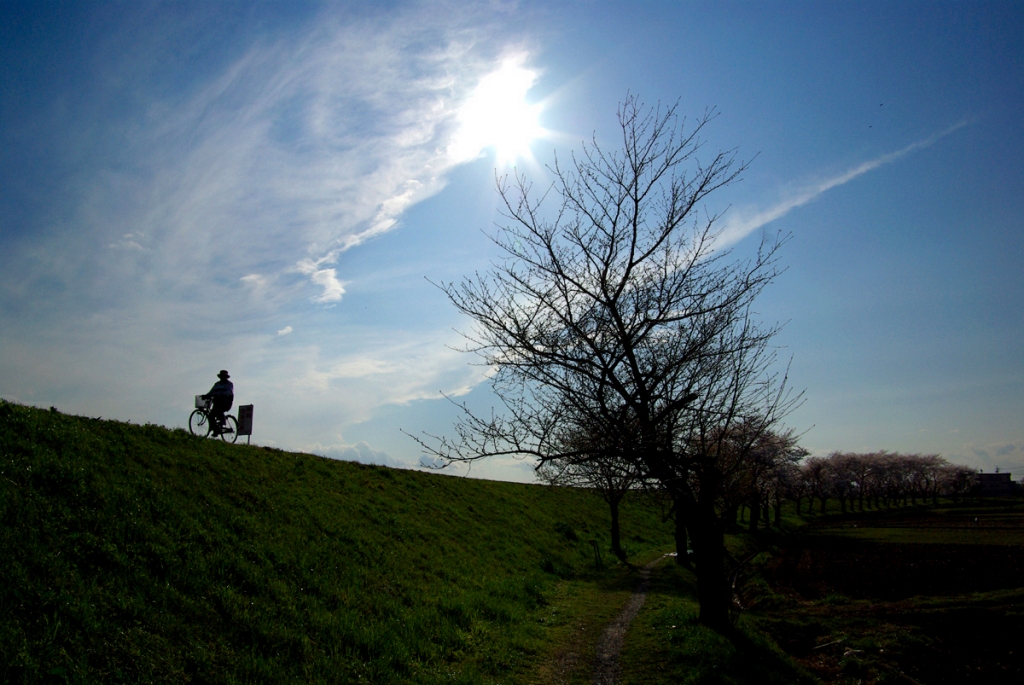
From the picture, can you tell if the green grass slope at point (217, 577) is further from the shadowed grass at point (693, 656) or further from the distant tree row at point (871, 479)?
the distant tree row at point (871, 479)

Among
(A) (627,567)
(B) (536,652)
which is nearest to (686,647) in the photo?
(B) (536,652)

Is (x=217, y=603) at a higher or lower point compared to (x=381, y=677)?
higher

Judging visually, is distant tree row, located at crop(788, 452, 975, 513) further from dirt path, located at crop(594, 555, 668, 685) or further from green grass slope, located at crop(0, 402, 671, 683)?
green grass slope, located at crop(0, 402, 671, 683)

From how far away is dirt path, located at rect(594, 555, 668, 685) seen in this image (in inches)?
415

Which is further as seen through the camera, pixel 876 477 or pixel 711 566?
pixel 876 477

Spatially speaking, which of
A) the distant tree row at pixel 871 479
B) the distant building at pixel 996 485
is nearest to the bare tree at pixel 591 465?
the distant tree row at pixel 871 479

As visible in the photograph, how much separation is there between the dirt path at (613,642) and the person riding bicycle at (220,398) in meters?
13.0

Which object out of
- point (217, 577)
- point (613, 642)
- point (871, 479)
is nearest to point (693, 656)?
point (613, 642)

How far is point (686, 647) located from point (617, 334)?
21.5 ft

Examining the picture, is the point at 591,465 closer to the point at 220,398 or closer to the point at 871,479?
the point at 220,398

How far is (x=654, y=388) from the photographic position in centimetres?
955

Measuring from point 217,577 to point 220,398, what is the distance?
28.6 ft

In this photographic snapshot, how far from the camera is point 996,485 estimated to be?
15562cm

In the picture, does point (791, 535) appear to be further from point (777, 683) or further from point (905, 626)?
point (777, 683)
